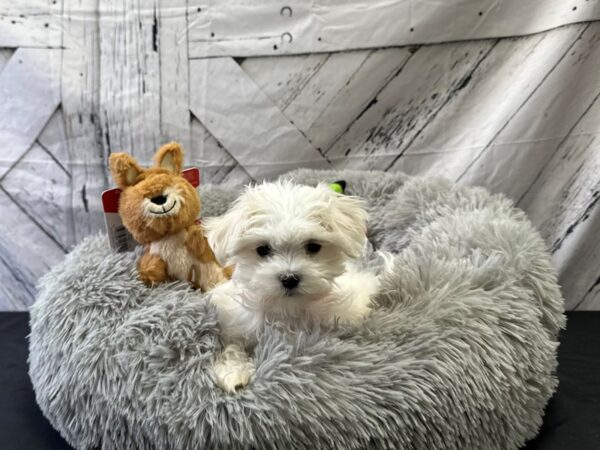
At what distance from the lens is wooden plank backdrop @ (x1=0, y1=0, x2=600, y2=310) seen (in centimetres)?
158

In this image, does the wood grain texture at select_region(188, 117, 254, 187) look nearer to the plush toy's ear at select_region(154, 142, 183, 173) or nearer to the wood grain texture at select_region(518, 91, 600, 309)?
the plush toy's ear at select_region(154, 142, 183, 173)

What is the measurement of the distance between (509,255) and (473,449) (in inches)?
16.0

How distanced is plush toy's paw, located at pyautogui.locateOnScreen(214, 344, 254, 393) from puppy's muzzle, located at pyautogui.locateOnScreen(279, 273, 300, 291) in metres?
0.15

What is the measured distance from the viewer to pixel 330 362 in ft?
2.95

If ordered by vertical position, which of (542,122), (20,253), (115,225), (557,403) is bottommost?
(20,253)

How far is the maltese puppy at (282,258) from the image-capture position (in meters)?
0.95

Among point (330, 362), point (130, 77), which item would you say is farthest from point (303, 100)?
point (330, 362)

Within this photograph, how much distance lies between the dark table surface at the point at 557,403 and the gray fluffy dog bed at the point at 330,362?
3.4 inches

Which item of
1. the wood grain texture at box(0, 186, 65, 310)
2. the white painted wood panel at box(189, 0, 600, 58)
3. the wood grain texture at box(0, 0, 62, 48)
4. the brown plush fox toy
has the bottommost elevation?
the wood grain texture at box(0, 186, 65, 310)

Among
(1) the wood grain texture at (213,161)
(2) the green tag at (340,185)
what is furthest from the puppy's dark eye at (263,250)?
(1) the wood grain texture at (213,161)

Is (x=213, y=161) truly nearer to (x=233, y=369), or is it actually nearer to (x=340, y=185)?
(x=340, y=185)

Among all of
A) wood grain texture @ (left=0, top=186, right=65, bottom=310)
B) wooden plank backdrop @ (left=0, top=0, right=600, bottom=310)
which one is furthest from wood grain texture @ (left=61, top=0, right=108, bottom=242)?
wood grain texture @ (left=0, top=186, right=65, bottom=310)

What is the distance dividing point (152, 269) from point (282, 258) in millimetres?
341

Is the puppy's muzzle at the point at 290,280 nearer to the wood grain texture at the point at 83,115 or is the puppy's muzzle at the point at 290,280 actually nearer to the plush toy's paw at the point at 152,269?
the plush toy's paw at the point at 152,269
